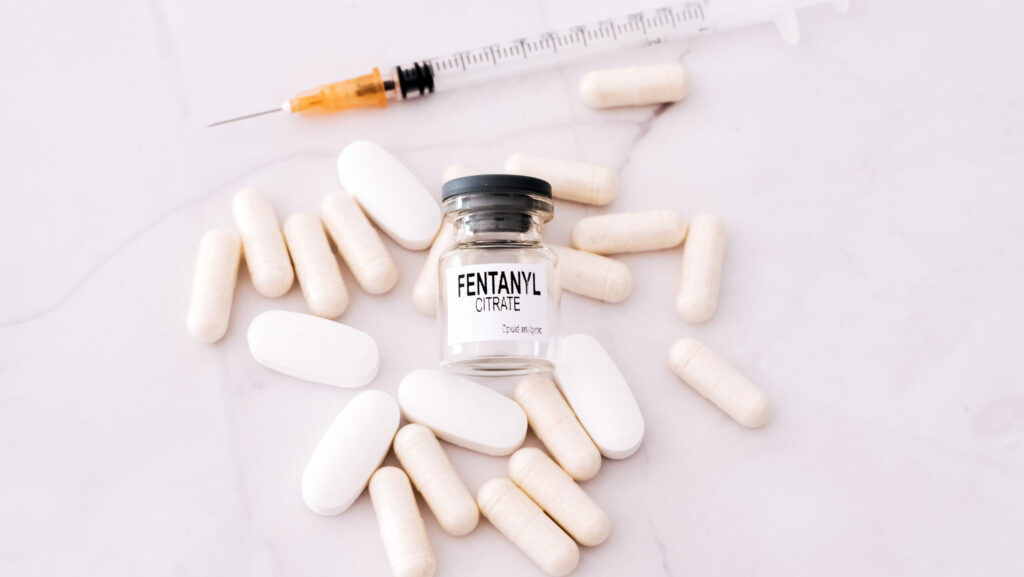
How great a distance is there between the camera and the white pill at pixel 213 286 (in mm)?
1335

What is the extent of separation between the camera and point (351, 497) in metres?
1.29

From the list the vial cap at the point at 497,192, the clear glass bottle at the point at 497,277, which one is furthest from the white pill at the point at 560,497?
the vial cap at the point at 497,192

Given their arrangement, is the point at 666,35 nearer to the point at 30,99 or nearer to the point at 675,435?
the point at 675,435

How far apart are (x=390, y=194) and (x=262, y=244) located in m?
0.21

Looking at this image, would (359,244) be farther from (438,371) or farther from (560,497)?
(560,497)

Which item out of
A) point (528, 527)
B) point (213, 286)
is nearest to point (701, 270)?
point (528, 527)

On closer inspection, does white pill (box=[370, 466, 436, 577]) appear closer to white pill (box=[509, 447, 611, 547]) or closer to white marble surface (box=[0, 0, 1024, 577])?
white marble surface (box=[0, 0, 1024, 577])

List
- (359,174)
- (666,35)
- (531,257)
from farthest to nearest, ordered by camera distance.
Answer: (666,35) → (359,174) → (531,257)

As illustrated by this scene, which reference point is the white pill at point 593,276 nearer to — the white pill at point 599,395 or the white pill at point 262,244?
the white pill at point 599,395

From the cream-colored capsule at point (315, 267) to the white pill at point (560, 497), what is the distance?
Answer: 354 millimetres

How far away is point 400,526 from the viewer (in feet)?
4.10

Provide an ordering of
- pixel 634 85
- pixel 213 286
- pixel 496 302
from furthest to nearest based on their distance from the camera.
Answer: pixel 634 85
pixel 213 286
pixel 496 302

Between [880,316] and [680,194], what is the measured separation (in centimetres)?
37

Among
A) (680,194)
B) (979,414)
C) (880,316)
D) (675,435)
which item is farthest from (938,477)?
(680,194)
